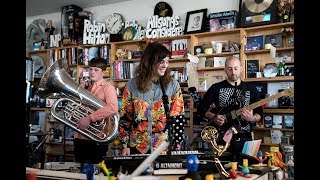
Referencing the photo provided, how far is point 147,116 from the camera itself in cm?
166

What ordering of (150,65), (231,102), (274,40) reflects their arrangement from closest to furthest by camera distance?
(150,65) < (231,102) < (274,40)

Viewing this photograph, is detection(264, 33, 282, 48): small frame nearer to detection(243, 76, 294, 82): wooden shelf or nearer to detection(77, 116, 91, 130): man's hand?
detection(243, 76, 294, 82): wooden shelf

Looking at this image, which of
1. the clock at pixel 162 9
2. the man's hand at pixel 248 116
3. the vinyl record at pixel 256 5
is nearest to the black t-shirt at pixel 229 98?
the man's hand at pixel 248 116

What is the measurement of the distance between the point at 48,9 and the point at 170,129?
176 inches

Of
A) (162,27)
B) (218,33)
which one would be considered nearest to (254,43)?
(218,33)

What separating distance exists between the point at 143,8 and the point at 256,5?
164 centimetres

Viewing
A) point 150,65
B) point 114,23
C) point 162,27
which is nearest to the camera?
point 150,65

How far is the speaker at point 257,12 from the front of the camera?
364cm

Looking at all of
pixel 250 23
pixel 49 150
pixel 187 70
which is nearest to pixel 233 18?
pixel 250 23

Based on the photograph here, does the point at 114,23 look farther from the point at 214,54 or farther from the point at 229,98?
the point at 229,98

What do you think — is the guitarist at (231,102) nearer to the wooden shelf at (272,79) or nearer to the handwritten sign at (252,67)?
the wooden shelf at (272,79)

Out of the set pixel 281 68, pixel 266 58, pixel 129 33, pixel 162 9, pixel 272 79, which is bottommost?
pixel 272 79

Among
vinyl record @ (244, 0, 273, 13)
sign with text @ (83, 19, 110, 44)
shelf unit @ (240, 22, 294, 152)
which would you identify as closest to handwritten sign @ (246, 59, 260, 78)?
shelf unit @ (240, 22, 294, 152)

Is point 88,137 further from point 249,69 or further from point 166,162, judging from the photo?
point 249,69
